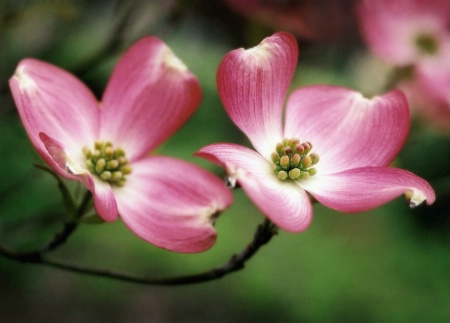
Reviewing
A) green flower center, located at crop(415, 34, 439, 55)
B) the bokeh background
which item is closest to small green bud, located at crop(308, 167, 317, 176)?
green flower center, located at crop(415, 34, 439, 55)

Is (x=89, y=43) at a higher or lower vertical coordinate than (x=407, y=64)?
lower

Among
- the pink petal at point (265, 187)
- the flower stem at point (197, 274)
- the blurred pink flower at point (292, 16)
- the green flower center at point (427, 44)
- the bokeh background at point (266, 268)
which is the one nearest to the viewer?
the pink petal at point (265, 187)

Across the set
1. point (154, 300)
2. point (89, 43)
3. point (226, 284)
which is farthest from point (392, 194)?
point (89, 43)

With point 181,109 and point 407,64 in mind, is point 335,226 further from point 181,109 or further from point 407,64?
point 181,109

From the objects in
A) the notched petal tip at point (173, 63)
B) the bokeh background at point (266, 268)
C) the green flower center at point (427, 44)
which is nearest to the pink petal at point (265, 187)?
the notched petal tip at point (173, 63)

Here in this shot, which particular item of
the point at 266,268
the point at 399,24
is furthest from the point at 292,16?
the point at 266,268

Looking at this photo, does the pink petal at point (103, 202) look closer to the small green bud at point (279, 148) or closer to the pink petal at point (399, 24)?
the small green bud at point (279, 148)

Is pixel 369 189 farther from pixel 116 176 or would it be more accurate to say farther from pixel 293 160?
pixel 116 176
